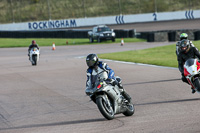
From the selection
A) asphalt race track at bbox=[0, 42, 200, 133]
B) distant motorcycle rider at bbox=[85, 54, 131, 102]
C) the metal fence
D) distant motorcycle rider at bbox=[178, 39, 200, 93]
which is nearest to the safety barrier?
the metal fence

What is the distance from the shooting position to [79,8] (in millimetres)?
72188

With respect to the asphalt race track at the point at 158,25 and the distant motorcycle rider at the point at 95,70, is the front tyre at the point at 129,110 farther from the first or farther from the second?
the asphalt race track at the point at 158,25

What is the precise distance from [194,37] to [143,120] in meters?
26.6

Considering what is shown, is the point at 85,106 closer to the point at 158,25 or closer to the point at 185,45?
the point at 185,45

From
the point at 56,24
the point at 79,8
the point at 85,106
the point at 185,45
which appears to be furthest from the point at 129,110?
the point at 79,8

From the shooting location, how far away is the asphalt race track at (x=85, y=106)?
315 inches

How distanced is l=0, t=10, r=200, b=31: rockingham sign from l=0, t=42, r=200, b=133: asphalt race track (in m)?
38.4

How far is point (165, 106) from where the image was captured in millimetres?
9906

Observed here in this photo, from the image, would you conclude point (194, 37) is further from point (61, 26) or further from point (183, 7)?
point (183, 7)

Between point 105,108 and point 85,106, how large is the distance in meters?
2.27

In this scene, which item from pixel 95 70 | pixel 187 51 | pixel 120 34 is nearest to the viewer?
pixel 95 70

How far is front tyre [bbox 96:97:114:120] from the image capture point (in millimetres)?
8305

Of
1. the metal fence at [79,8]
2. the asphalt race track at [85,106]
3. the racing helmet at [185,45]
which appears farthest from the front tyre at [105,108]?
the metal fence at [79,8]

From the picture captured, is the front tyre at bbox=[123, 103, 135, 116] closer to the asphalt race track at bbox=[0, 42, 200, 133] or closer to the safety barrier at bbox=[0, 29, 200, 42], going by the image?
the asphalt race track at bbox=[0, 42, 200, 133]
